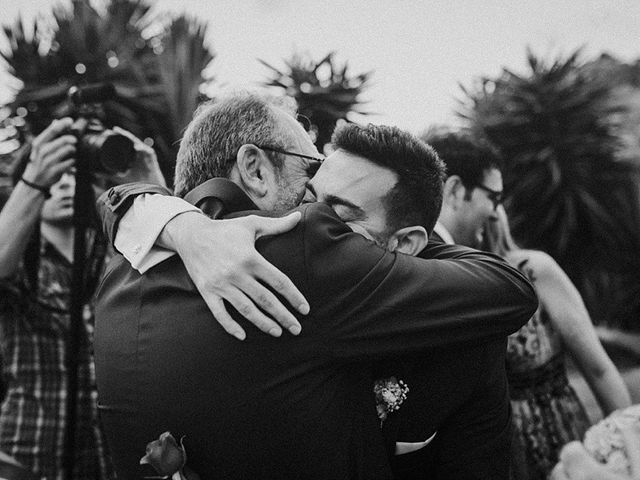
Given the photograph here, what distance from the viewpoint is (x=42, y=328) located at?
8.02 feet

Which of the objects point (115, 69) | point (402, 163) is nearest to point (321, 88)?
point (115, 69)

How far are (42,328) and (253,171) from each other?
4.69ft

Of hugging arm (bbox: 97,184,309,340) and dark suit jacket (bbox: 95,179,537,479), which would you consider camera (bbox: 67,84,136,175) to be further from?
dark suit jacket (bbox: 95,179,537,479)

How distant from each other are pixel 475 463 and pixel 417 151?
2.36 feet

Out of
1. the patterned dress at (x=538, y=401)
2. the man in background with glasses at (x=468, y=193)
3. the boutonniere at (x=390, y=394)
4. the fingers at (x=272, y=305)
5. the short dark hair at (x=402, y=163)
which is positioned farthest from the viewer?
the man in background with glasses at (x=468, y=193)

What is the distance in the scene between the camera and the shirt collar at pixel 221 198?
1.35m

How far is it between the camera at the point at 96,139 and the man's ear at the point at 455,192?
1405 mm

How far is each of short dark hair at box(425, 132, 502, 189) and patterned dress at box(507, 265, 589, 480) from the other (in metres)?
0.68

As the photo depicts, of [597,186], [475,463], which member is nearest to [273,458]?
[475,463]

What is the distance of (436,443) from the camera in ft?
4.60

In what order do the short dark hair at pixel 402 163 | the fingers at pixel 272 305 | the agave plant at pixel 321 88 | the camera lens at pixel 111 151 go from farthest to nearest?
the agave plant at pixel 321 88
the camera lens at pixel 111 151
the short dark hair at pixel 402 163
the fingers at pixel 272 305

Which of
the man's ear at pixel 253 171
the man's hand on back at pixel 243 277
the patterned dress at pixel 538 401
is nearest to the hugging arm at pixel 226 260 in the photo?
the man's hand on back at pixel 243 277

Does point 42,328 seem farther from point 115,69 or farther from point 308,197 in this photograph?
point 115,69

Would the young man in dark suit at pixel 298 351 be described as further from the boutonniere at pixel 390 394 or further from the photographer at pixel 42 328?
the photographer at pixel 42 328
